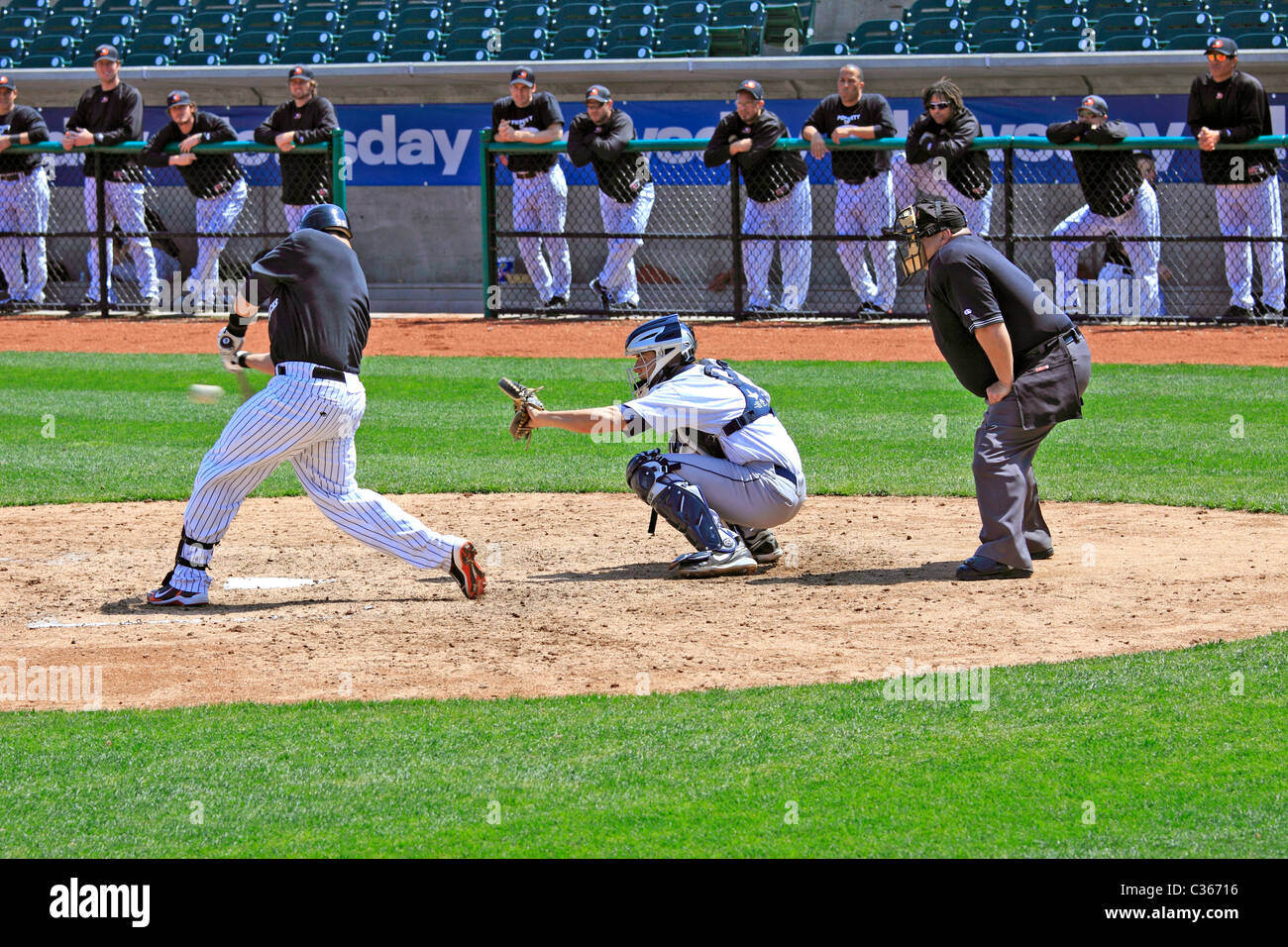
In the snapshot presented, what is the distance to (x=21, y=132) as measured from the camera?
18391 millimetres

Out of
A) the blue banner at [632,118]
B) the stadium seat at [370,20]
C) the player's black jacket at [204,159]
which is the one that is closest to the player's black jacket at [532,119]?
the blue banner at [632,118]

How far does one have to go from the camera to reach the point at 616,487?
33.5 feet

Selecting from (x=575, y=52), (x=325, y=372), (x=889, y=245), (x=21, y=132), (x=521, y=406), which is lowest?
(x=521, y=406)

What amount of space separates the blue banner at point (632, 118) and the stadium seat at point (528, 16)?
7.17ft

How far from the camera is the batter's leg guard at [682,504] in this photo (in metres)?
7.50

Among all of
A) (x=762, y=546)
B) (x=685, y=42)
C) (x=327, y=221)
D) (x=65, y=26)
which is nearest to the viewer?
(x=327, y=221)

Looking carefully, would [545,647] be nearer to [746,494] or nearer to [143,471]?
[746,494]

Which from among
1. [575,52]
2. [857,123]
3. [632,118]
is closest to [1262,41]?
[857,123]

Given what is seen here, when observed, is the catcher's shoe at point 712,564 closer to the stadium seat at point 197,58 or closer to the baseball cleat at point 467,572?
the baseball cleat at point 467,572

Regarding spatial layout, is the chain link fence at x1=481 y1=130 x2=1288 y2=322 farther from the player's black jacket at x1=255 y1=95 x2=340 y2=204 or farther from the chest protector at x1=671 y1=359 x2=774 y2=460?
the chest protector at x1=671 y1=359 x2=774 y2=460

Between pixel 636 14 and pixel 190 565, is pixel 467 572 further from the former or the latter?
pixel 636 14

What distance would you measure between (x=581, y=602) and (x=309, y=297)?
1745mm

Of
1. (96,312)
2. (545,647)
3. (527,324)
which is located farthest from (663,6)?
(545,647)

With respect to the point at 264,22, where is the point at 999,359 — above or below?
below
